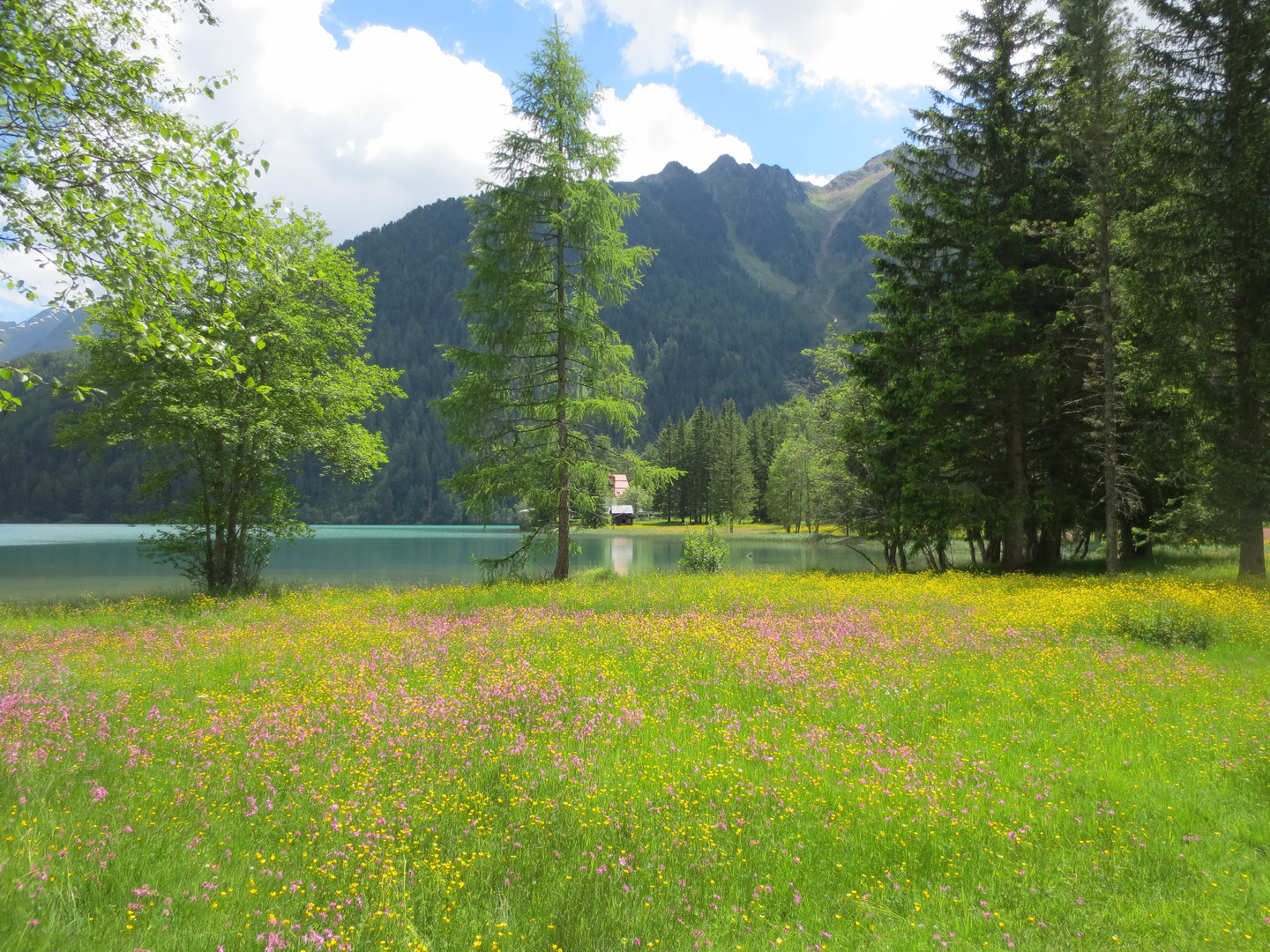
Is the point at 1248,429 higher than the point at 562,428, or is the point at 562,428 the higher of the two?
the point at 562,428

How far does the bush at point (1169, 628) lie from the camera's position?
10594 mm

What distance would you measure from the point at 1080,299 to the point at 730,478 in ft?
233

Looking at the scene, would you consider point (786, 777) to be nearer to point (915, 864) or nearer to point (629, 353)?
point (915, 864)

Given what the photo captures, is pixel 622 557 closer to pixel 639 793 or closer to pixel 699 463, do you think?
pixel 639 793

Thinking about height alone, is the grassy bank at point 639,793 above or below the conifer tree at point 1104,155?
below

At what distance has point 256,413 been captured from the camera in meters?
17.1

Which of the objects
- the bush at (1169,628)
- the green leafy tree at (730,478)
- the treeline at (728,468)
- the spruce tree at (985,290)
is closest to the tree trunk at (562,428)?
the spruce tree at (985,290)

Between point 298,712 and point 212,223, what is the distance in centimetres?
548

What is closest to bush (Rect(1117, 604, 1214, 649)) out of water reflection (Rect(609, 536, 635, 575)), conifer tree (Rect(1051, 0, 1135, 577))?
conifer tree (Rect(1051, 0, 1135, 577))

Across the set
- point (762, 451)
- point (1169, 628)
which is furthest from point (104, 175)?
point (762, 451)

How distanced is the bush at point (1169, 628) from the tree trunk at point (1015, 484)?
884cm

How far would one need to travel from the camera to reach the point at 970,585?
1689cm

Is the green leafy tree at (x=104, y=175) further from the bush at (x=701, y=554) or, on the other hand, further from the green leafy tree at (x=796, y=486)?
the green leafy tree at (x=796, y=486)

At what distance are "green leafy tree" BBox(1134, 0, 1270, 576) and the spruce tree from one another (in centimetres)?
306
